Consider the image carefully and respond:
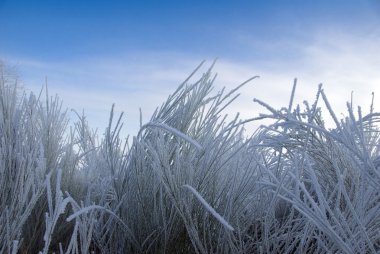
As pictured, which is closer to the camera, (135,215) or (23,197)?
Result: (23,197)

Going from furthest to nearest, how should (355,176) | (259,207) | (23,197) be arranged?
1. (259,207)
2. (355,176)
3. (23,197)

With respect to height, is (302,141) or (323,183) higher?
(302,141)

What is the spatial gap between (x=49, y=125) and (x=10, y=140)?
2.00 feet

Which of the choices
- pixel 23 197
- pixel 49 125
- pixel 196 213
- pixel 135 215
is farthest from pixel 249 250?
pixel 49 125

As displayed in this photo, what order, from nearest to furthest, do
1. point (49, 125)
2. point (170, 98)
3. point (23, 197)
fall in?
point (23, 197) < point (170, 98) < point (49, 125)

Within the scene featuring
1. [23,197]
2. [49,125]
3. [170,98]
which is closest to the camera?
[23,197]

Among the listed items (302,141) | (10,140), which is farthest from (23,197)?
(302,141)

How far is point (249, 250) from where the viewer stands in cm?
136

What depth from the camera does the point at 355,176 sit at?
3.93ft

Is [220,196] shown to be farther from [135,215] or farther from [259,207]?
[135,215]

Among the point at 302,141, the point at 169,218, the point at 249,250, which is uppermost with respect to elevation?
the point at 302,141

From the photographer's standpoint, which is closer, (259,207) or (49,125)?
(259,207)

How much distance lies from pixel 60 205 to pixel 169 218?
50 centimetres

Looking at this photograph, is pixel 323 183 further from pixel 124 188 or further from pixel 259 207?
pixel 124 188
